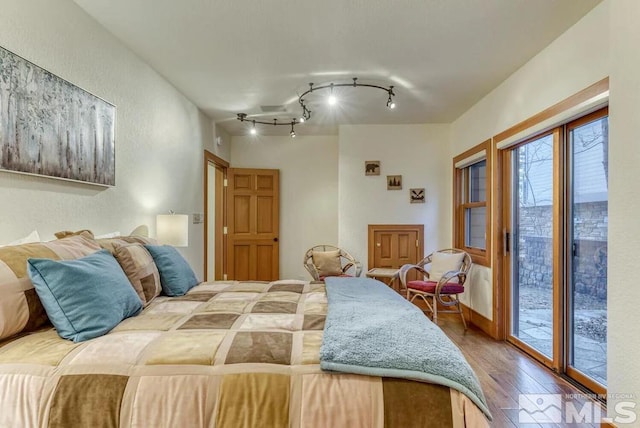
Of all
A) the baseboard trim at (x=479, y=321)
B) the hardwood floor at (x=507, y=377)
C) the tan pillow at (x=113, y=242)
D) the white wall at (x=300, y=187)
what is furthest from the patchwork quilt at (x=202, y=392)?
the white wall at (x=300, y=187)

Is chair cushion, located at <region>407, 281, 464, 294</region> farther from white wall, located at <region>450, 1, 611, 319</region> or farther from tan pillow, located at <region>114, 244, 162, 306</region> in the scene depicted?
tan pillow, located at <region>114, 244, 162, 306</region>

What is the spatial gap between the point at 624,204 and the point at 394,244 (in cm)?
310

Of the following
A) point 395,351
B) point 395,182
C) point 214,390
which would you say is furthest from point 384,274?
point 214,390

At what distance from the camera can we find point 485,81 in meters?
3.28

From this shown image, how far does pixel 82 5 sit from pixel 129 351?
216 centimetres

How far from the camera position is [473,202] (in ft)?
13.7

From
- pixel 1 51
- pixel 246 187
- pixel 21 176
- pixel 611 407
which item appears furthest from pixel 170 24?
pixel 611 407

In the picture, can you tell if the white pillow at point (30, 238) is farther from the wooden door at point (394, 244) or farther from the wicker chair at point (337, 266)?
the wooden door at point (394, 244)

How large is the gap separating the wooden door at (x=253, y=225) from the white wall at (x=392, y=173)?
1.19 m

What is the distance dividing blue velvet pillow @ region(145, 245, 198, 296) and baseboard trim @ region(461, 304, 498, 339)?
9.59 ft

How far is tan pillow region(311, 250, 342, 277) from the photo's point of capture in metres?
4.43

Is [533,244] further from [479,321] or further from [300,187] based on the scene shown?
[300,187]

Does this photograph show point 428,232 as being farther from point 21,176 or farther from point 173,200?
point 21,176

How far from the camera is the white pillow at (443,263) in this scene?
3.88 meters
